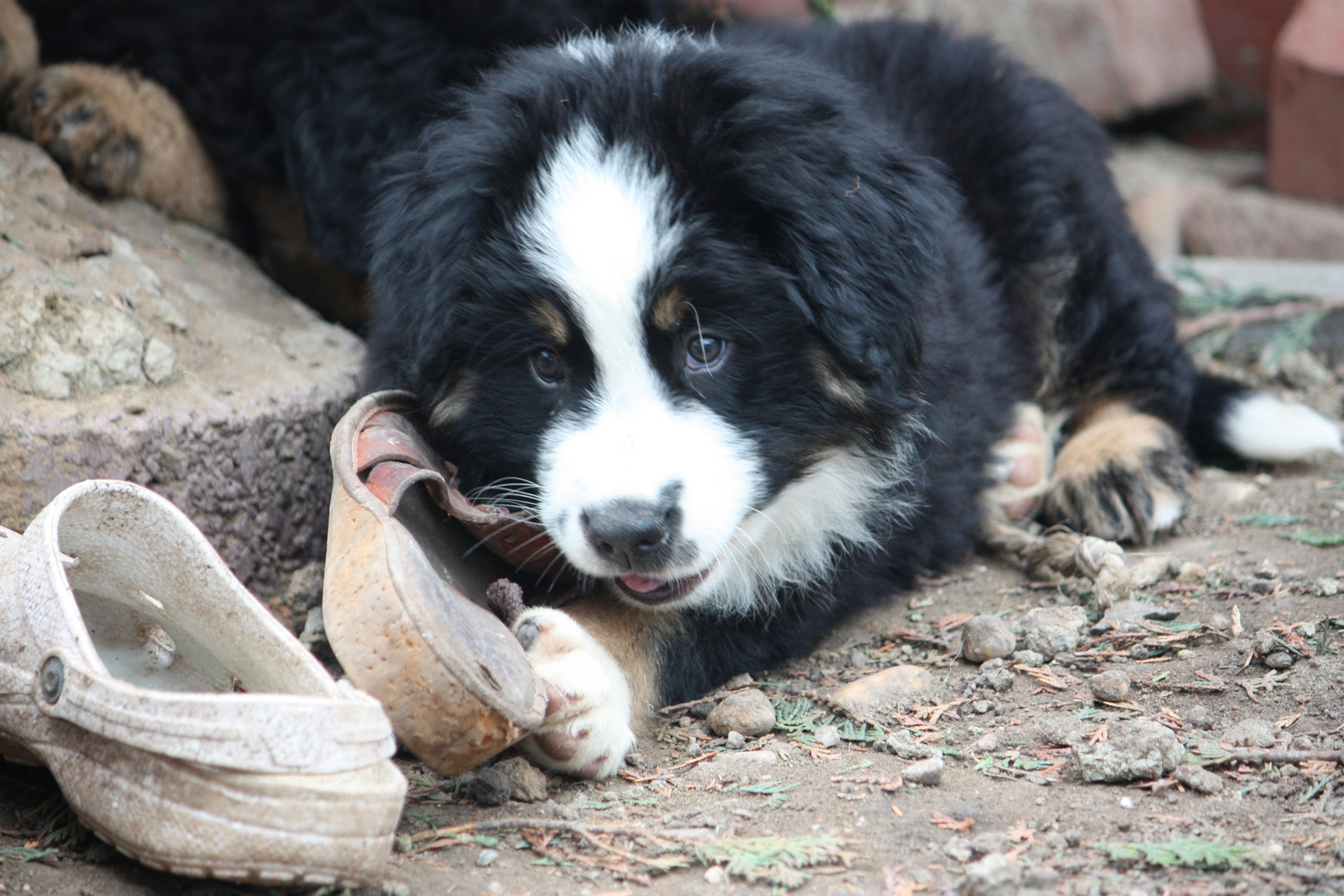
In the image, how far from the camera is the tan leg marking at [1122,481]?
302cm

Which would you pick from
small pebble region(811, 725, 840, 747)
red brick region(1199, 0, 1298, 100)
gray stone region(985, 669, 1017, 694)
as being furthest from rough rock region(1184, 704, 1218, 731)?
red brick region(1199, 0, 1298, 100)

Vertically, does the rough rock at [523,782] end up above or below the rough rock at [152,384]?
below

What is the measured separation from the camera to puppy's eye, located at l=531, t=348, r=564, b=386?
227 cm

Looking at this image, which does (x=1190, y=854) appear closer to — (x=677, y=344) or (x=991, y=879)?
(x=991, y=879)

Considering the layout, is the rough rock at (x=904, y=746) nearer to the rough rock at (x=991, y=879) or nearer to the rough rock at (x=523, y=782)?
the rough rock at (x=991, y=879)

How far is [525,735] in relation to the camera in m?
1.93

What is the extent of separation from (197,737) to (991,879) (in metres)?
1.00

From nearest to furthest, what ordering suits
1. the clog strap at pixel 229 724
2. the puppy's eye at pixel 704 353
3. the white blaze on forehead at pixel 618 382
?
1. the clog strap at pixel 229 724
2. the white blaze on forehead at pixel 618 382
3. the puppy's eye at pixel 704 353

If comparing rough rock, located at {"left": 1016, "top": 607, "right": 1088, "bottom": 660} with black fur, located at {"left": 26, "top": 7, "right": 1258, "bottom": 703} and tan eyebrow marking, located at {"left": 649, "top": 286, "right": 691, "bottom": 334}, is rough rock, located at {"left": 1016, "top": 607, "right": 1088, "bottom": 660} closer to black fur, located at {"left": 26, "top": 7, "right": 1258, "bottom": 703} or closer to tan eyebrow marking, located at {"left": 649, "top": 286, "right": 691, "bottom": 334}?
black fur, located at {"left": 26, "top": 7, "right": 1258, "bottom": 703}

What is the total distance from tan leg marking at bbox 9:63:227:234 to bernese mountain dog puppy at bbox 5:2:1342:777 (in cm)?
101

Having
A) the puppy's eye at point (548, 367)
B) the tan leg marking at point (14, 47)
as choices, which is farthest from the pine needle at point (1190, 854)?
the tan leg marking at point (14, 47)

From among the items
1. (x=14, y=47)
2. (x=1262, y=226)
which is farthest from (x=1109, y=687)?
(x=1262, y=226)

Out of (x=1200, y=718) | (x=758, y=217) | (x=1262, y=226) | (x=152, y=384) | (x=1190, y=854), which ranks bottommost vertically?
(x=1262, y=226)

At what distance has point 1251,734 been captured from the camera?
1959mm
